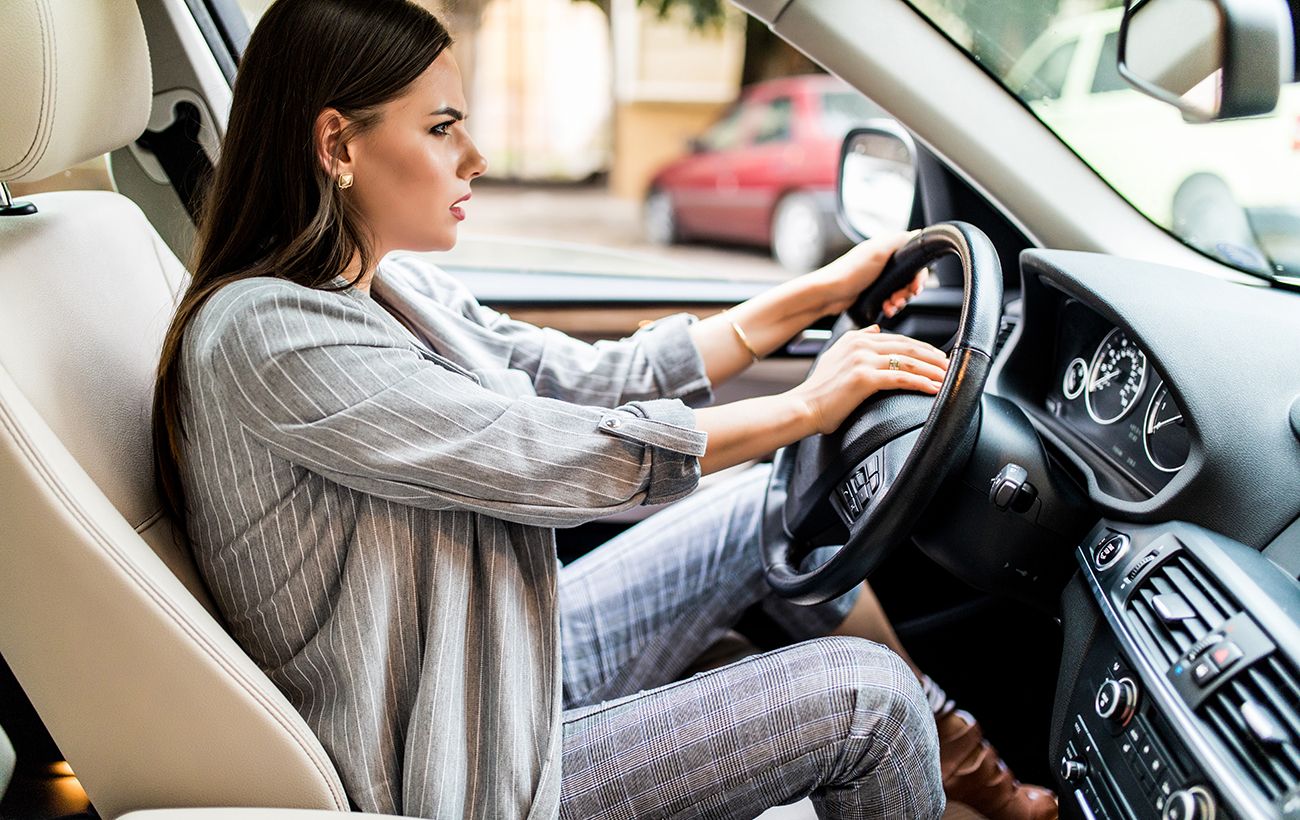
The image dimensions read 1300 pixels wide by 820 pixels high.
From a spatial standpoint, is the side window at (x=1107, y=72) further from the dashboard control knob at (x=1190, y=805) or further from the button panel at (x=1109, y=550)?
Result: the dashboard control knob at (x=1190, y=805)

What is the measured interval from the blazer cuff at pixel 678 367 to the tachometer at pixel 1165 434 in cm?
58

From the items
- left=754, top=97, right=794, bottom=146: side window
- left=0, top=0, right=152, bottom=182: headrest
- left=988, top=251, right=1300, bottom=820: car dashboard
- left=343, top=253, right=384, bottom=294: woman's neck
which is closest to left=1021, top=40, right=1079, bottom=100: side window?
left=988, top=251, right=1300, bottom=820: car dashboard

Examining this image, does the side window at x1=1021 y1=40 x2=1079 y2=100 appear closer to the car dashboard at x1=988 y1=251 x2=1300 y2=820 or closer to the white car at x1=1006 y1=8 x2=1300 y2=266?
the white car at x1=1006 y1=8 x2=1300 y2=266

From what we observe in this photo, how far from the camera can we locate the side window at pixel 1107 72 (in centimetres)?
141

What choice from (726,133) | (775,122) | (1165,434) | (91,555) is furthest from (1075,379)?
(726,133)

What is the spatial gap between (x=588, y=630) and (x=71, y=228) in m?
0.77

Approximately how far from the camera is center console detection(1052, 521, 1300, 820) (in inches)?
32.5

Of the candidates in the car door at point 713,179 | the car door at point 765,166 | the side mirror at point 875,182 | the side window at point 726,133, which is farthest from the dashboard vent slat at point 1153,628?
A: the side window at point 726,133

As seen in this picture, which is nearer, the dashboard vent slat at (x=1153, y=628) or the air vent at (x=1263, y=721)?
the air vent at (x=1263, y=721)

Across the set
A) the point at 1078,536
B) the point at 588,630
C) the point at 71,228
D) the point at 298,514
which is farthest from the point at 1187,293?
the point at 71,228

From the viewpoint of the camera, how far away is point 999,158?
4.47 ft

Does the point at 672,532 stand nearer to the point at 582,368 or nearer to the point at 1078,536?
the point at 582,368

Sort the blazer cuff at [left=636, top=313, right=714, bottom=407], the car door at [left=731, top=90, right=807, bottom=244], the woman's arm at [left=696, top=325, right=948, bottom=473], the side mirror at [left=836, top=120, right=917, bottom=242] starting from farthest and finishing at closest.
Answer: the car door at [left=731, top=90, right=807, bottom=244], the side mirror at [left=836, top=120, right=917, bottom=242], the blazer cuff at [left=636, top=313, right=714, bottom=407], the woman's arm at [left=696, top=325, right=948, bottom=473]

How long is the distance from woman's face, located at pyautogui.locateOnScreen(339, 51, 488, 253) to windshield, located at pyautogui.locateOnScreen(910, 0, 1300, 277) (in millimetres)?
594
